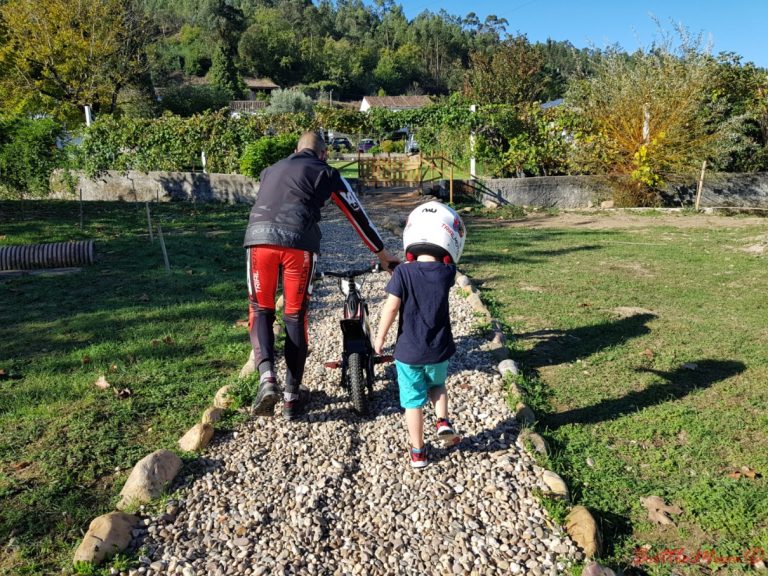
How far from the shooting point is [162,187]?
54.1 feet

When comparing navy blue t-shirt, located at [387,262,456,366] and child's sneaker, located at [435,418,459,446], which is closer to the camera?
navy blue t-shirt, located at [387,262,456,366]

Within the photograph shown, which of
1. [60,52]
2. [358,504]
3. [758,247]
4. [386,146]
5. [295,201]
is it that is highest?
[60,52]

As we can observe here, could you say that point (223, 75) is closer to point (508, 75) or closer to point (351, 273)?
point (508, 75)

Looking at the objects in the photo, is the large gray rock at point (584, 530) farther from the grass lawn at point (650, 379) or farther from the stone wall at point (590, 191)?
the stone wall at point (590, 191)

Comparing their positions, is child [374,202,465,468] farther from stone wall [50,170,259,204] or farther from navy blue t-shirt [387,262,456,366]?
stone wall [50,170,259,204]

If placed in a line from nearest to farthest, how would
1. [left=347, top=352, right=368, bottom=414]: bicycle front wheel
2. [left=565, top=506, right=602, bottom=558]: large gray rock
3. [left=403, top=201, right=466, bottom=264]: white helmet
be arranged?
[left=565, top=506, right=602, bottom=558]: large gray rock, [left=403, top=201, right=466, bottom=264]: white helmet, [left=347, top=352, right=368, bottom=414]: bicycle front wheel

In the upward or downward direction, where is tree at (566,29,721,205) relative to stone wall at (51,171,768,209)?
upward

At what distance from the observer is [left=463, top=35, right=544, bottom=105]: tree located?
39469 mm

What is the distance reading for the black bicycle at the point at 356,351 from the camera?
12.7 ft

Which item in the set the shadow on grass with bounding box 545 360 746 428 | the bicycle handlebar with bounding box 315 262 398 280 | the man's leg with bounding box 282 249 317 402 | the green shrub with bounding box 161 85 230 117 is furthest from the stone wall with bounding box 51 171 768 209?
the green shrub with bounding box 161 85 230 117

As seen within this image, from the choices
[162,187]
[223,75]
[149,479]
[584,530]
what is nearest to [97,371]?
[149,479]

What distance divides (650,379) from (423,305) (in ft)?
8.17

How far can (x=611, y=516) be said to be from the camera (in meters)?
3.03

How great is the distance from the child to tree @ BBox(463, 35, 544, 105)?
38.3 m
